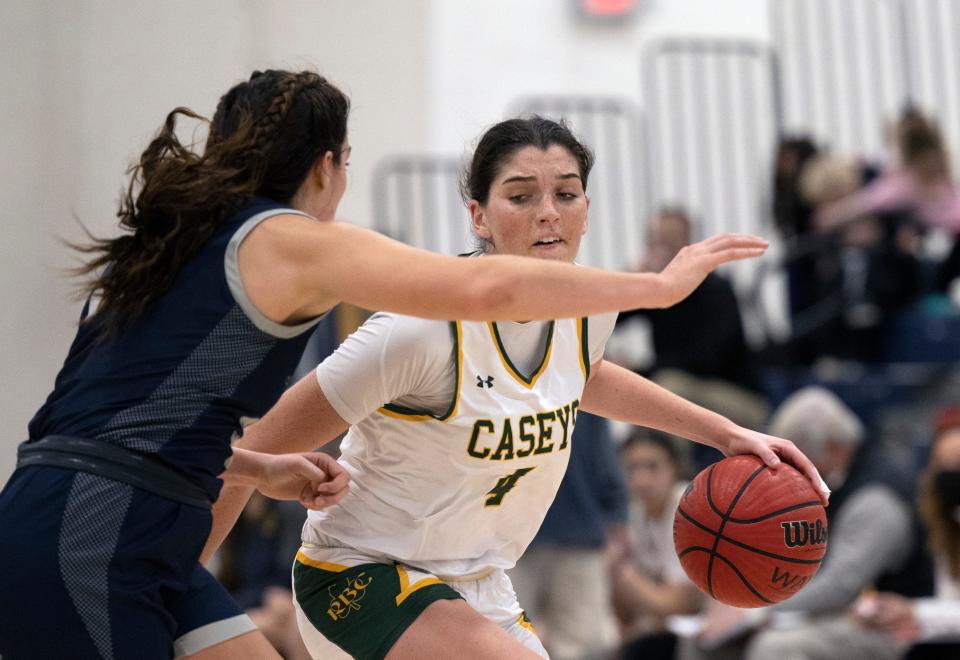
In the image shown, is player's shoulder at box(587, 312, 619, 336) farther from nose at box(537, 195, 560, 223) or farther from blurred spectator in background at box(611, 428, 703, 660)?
blurred spectator in background at box(611, 428, 703, 660)

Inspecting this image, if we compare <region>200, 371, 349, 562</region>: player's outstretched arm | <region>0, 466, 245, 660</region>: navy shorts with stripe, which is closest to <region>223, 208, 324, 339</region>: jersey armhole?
<region>0, 466, 245, 660</region>: navy shorts with stripe

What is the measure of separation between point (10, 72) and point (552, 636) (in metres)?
4.00

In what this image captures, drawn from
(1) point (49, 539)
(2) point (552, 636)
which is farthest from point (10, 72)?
(1) point (49, 539)

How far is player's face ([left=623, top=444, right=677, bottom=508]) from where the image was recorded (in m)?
7.03

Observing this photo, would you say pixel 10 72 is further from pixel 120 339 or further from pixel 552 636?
pixel 120 339

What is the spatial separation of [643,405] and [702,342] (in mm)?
4925

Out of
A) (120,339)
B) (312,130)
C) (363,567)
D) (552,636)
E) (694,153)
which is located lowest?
(552,636)

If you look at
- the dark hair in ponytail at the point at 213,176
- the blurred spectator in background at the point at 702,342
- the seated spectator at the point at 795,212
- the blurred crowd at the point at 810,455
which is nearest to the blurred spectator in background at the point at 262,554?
the blurred crowd at the point at 810,455

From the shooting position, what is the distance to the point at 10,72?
23.5 ft

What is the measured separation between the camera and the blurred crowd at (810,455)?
20.2ft

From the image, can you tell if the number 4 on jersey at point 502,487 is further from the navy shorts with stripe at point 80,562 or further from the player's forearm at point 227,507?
the navy shorts with stripe at point 80,562

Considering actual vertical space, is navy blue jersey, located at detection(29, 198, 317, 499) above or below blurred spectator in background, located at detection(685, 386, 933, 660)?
above

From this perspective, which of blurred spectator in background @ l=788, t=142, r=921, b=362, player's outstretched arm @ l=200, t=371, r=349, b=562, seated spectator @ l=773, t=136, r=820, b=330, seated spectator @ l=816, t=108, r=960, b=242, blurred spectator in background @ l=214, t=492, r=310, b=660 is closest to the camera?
player's outstretched arm @ l=200, t=371, r=349, b=562

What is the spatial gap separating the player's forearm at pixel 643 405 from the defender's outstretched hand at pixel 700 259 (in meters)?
0.85
